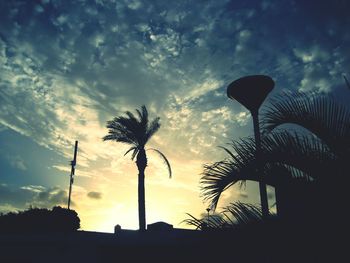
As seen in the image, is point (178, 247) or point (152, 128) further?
point (152, 128)

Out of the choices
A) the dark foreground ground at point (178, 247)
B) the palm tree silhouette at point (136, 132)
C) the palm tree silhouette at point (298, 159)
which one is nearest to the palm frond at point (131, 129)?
the palm tree silhouette at point (136, 132)

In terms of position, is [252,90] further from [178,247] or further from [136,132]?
[136,132]

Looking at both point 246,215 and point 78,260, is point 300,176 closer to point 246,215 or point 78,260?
point 246,215

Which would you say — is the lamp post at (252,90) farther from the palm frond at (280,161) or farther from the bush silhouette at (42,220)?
the bush silhouette at (42,220)

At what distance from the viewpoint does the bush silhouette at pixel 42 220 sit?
32750mm

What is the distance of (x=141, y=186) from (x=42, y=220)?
2170 cm

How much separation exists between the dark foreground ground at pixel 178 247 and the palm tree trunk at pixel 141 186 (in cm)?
775

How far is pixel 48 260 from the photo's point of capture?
9422 millimetres

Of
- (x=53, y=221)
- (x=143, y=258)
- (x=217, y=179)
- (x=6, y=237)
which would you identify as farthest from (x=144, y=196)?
(x=53, y=221)

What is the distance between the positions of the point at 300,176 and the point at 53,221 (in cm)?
3722

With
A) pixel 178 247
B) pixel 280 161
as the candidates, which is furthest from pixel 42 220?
pixel 280 161

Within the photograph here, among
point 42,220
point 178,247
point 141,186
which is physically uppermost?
point 141,186

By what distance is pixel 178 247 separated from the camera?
23.0 feet

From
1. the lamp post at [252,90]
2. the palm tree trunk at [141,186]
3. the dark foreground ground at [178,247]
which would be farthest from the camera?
the palm tree trunk at [141,186]
